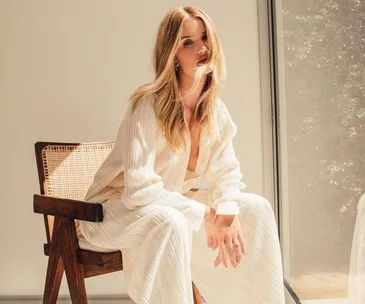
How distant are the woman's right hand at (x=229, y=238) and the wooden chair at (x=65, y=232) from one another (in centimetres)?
40

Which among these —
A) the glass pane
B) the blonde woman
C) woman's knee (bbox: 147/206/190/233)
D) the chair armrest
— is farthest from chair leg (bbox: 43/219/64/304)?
the glass pane

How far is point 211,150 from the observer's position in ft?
8.20

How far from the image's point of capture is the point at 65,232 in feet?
8.19

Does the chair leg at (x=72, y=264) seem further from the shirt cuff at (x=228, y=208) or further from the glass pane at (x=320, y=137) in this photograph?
the glass pane at (x=320, y=137)

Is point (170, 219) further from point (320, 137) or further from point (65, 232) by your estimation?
point (320, 137)

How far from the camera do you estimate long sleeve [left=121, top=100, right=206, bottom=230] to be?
2.19 meters

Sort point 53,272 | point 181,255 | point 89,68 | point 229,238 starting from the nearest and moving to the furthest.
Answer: point 181,255 → point 229,238 → point 53,272 → point 89,68

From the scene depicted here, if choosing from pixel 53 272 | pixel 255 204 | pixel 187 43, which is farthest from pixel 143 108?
pixel 53 272

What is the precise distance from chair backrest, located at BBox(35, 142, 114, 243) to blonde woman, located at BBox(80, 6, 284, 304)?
1.63 ft

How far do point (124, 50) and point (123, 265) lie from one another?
1.47m

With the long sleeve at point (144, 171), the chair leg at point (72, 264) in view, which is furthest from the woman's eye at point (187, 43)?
the chair leg at point (72, 264)

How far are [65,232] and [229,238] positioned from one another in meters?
0.64

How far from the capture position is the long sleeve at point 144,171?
2.19m

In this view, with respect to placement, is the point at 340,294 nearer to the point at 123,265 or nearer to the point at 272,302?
the point at 272,302
